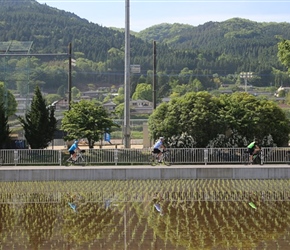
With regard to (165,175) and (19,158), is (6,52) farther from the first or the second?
(165,175)

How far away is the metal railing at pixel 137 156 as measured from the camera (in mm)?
30188

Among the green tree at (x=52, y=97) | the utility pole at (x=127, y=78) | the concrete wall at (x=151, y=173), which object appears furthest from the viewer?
the green tree at (x=52, y=97)

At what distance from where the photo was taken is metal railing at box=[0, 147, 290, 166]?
30.2 metres

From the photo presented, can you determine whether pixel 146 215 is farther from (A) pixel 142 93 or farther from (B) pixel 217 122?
(A) pixel 142 93

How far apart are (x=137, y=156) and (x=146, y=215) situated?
521 inches

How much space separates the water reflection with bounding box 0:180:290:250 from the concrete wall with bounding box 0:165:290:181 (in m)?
1.50

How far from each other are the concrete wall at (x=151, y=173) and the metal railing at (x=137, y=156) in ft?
7.91

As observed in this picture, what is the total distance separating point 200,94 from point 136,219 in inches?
706

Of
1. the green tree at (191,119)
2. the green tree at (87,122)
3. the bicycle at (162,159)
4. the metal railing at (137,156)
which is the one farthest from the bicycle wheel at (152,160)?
the green tree at (87,122)

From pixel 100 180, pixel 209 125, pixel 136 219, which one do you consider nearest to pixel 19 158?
pixel 100 180

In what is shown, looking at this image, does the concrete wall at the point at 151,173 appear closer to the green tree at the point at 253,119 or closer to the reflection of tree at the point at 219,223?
the green tree at the point at 253,119

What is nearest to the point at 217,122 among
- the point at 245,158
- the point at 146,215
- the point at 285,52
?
the point at 245,158

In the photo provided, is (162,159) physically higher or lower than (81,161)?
higher

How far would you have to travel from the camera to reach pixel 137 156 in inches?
1200
